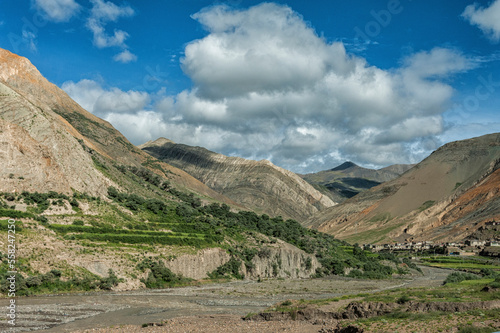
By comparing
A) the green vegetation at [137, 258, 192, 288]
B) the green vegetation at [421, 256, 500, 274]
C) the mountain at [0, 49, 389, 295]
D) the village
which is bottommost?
the green vegetation at [421, 256, 500, 274]

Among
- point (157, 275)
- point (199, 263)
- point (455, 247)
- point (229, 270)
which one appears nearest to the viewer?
point (157, 275)

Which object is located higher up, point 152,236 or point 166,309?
point 152,236

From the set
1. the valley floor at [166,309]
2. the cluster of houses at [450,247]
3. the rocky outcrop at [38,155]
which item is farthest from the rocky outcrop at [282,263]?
the cluster of houses at [450,247]

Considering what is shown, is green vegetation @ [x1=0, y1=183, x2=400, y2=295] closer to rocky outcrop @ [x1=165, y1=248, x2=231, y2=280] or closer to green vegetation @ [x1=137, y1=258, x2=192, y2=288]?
green vegetation @ [x1=137, y1=258, x2=192, y2=288]

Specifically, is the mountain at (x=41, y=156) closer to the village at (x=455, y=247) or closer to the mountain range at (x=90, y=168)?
the mountain range at (x=90, y=168)

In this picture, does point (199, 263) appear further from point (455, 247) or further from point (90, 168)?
point (455, 247)

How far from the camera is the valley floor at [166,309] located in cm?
3656

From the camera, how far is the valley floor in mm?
36562

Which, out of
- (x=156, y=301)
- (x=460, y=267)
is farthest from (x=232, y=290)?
(x=460, y=267)

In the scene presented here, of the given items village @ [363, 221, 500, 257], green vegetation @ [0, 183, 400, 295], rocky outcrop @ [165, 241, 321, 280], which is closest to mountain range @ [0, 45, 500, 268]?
green vegetation @ [0, 183, 400, 295]

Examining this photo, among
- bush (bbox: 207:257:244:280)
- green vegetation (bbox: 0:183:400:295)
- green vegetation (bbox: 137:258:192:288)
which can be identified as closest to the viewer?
green vegetation (bbox: 0:183:400:295)

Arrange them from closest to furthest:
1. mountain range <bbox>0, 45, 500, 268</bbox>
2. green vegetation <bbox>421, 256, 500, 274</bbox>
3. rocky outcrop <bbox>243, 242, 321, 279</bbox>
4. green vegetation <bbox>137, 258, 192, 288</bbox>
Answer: green vegetation <bbox>137, 258, 192, 288</bbox> → mountain range <bbox>0, 45, 500, 268</bbox> → rocky outcrop <bbox>243, 242, 321, 279</bbox> → green vegetation <bbox>421, 256, 500, 274</bbox>

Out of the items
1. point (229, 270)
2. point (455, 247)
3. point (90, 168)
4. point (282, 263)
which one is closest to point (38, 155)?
point (90, 168)

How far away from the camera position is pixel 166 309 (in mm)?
48750
